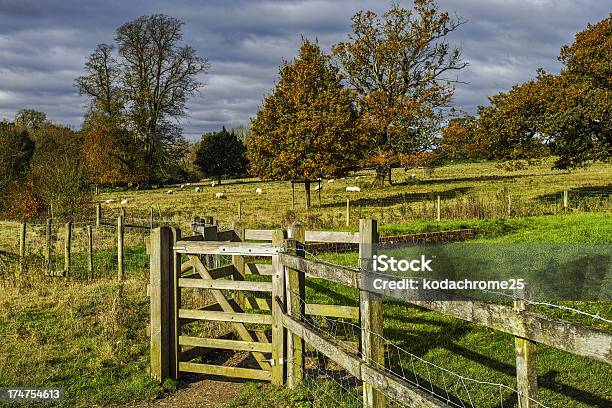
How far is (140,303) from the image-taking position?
1154 cm

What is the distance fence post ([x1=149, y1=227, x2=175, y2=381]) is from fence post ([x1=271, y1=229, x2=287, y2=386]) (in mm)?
1601

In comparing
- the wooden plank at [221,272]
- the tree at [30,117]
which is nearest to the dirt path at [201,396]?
the wooden plank at [221,272]

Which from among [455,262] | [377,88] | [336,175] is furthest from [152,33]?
[455,262]

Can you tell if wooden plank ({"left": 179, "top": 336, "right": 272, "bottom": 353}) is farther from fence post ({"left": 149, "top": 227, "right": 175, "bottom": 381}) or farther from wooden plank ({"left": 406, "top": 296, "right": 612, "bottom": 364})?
wooden plank ({"left": 406, "top": 296, "right": 612, "bottom": 364})

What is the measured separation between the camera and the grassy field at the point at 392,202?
985 inches

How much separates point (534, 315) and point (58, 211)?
78.8ft

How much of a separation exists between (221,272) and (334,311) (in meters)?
2.17

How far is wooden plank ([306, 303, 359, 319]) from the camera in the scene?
7.94 metres

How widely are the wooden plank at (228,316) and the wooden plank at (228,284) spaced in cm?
37

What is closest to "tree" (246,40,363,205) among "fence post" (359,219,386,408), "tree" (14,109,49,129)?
"fence post" (359,219,386,408)

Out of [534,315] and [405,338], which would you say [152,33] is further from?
[534,315]

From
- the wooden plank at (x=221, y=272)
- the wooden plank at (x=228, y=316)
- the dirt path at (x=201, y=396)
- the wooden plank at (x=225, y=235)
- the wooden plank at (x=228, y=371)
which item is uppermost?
the wooden plank at (x=225, y=235)

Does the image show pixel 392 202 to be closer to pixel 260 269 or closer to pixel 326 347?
pixel 260 269

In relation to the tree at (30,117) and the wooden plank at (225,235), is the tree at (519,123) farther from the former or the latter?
the tree at (30,117)
